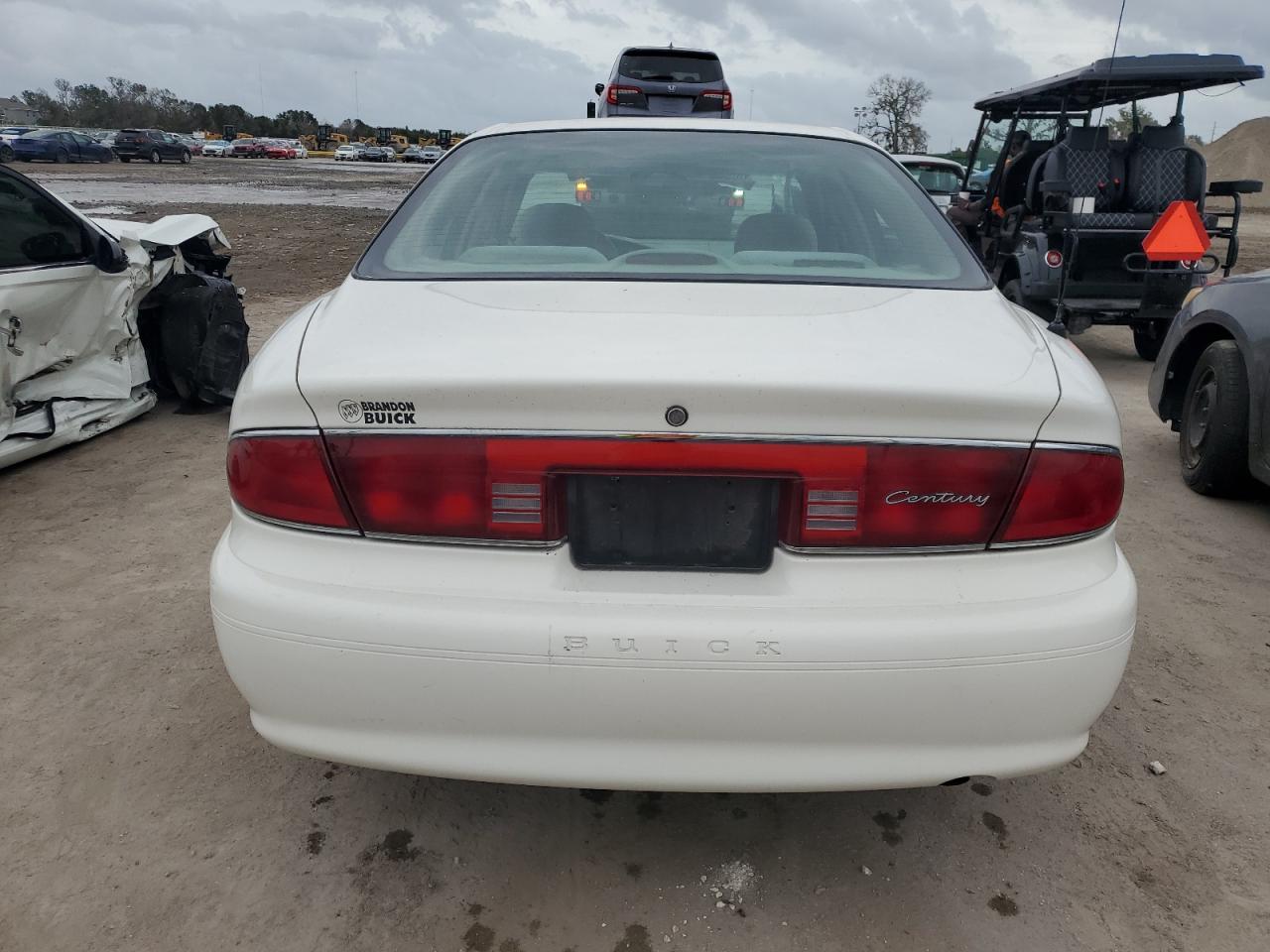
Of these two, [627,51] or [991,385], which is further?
[627,51]

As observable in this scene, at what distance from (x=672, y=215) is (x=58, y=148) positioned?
45151 millimetres

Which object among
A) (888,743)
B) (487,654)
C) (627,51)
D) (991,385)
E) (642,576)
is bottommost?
(888,743)

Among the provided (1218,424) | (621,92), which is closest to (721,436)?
(1218,424)

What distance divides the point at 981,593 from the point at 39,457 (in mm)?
4824

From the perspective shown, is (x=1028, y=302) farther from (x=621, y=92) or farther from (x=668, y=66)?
(x=668, y=66)

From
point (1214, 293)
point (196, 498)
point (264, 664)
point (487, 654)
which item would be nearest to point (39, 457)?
point (196, 498)

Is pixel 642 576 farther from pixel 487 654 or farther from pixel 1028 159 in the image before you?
pixel 1028 159

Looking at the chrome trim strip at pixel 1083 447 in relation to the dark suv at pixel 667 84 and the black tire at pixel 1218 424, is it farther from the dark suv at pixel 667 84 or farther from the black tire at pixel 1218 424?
the dark suv at pixel 667 84

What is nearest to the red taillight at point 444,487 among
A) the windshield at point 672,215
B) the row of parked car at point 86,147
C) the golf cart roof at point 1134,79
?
the windshield at point 672,215

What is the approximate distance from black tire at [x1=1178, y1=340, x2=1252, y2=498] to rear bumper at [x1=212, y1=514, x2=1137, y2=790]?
10.1 ft

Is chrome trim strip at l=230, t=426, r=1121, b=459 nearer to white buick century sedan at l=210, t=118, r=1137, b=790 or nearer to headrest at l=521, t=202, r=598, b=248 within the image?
white buick century sedan at l=210, t=118, r=1137, b=790

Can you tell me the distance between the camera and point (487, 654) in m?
1.62

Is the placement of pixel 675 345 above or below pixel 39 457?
above

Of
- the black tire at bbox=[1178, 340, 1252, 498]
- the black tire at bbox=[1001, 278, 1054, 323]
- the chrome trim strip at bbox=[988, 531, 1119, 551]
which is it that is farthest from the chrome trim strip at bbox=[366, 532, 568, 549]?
the black tire at bbox=[1001, 278, 1054, 323]
